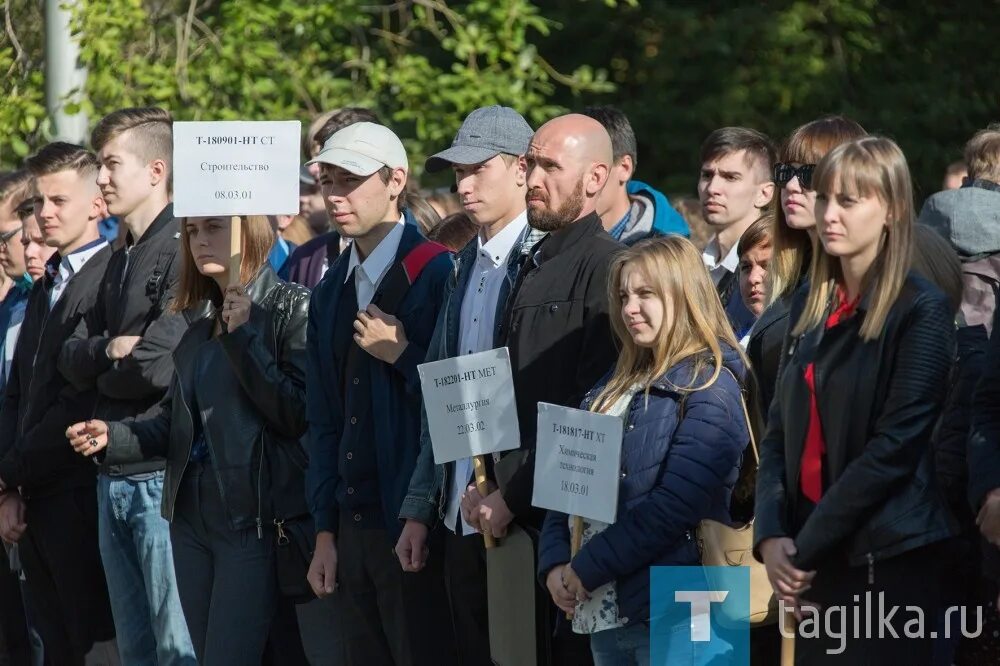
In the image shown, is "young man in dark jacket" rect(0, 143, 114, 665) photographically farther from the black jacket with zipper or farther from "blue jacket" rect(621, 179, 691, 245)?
"blue jacket" rect(621, 179, 691, 245)

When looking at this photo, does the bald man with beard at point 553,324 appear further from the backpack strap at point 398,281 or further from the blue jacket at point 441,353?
the backpack strap at point 398,281

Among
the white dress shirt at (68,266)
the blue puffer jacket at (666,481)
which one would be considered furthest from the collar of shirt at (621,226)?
the white dress shirt at (68,266)

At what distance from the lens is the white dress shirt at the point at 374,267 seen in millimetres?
5676

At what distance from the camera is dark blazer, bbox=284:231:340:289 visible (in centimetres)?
751

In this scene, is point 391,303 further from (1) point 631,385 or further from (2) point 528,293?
(1) point 631,385

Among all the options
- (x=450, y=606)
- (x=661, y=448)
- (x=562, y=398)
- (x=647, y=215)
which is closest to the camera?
(x=661, y=448)

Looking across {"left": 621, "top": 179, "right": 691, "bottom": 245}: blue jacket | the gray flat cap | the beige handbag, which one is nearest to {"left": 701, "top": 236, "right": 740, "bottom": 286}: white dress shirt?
{"left": 621, "top": 179, "right": 691, "bottom": 245}: blue jacket

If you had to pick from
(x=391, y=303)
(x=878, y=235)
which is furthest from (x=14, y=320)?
(x=878, y=235)

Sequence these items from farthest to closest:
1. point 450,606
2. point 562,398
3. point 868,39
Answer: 1. point 868,39
2. point 450,606
3. point 562,398

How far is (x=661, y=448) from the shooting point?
4.56 metres

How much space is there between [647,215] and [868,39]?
8.69 meters

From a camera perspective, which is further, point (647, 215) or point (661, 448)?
point (647, 215)

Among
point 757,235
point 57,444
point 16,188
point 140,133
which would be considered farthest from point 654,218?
point 16,188

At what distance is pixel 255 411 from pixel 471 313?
3.27 ft
